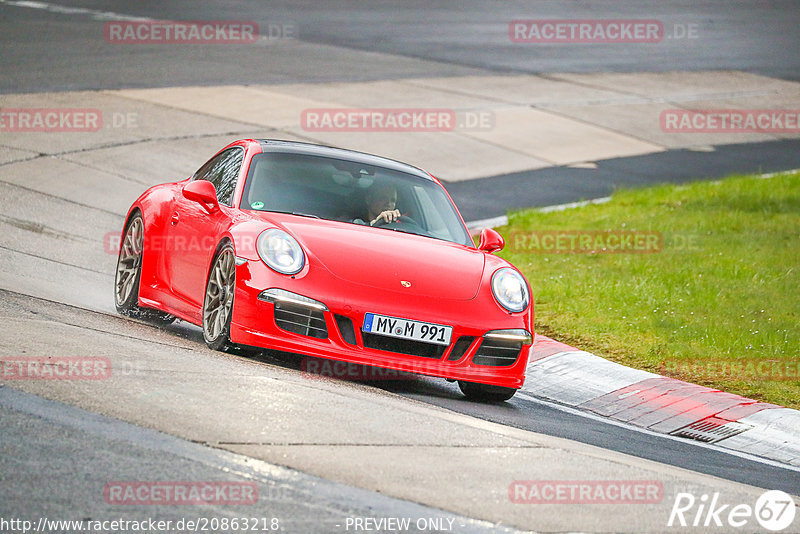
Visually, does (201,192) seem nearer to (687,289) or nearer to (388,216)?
(388,216)

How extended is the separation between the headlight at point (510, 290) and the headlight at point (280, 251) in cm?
122

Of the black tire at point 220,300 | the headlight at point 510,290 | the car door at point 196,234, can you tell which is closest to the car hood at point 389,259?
the headlight at point 510,290

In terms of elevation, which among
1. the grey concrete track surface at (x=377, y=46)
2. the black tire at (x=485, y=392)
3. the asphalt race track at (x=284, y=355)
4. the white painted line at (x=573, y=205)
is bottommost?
the black tire at (x=485, y=392)

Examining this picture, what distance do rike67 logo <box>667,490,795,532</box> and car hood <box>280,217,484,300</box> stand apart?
2362 millimetres

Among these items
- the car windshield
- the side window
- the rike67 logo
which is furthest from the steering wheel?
the rike67 logo

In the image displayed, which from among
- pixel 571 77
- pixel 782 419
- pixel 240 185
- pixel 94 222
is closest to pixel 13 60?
pixel 94 222

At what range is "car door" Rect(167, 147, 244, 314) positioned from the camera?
7943 millimetres

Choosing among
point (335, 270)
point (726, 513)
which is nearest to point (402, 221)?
point (335, 270)

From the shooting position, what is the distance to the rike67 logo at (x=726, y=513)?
5.12 metres

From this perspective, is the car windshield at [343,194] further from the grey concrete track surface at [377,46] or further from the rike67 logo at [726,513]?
the grey concrete track surface at [377,46]

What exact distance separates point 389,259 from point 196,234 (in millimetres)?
1466

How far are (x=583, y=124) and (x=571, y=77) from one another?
474 cm

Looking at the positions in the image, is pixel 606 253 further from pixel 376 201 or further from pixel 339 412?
pixel 339 412

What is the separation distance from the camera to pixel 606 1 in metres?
A: 41.1
